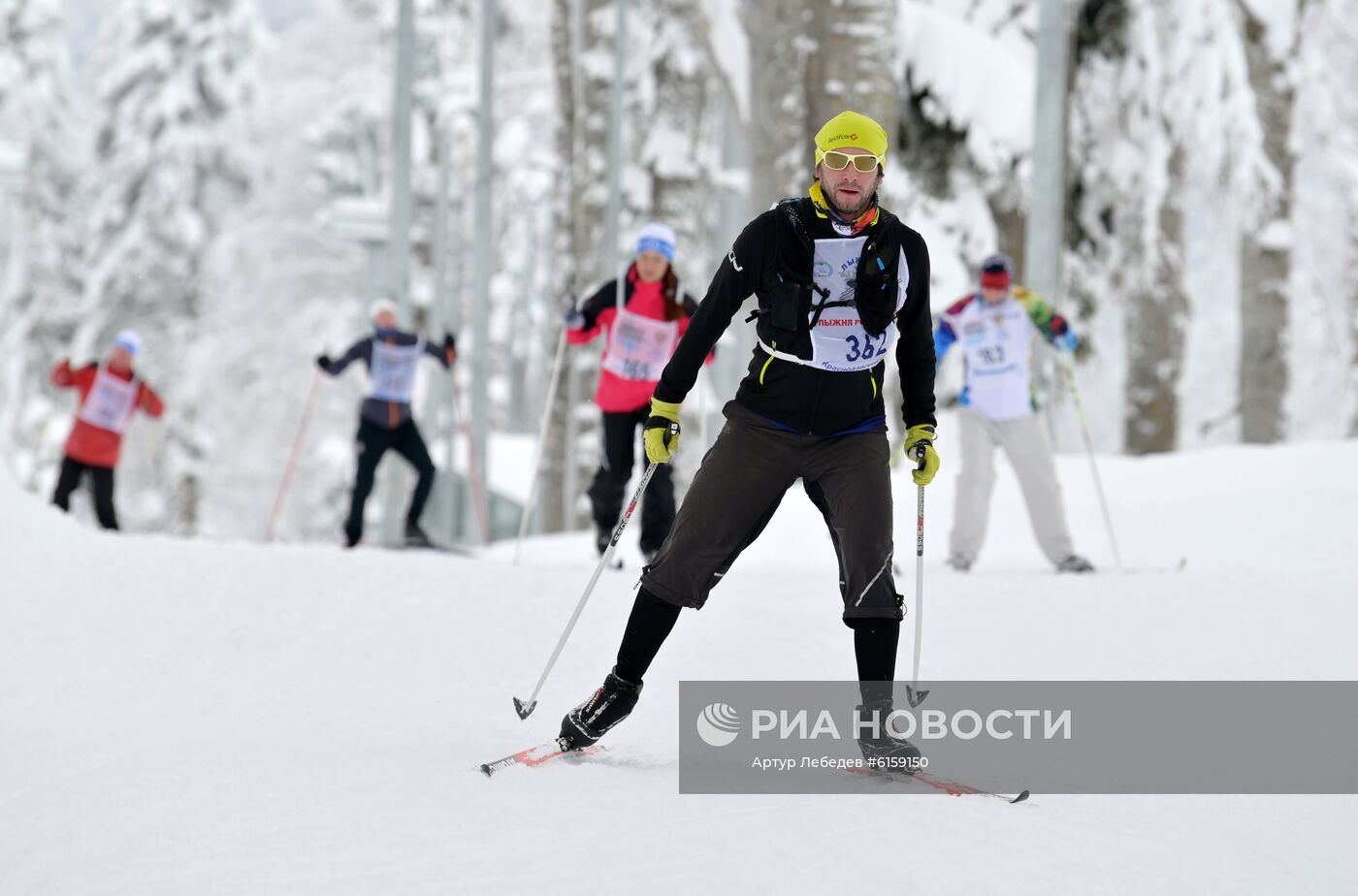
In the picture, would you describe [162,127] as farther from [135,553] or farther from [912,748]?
[912,748]

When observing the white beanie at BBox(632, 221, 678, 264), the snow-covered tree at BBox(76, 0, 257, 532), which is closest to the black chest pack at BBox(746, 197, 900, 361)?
the white beanie at BBox(632, 221, 678, 264)

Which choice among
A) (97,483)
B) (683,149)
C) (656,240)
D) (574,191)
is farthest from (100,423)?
(574,191)

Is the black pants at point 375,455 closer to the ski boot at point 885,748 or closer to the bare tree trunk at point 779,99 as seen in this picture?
the bare tree trunk at point 779,99

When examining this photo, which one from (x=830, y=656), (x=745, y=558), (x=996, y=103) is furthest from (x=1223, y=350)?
(x=830, y=656)

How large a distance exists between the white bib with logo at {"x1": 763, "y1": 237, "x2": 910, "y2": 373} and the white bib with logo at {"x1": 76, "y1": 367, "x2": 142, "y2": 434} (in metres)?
9.04

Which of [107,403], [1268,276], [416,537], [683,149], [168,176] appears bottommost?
[416,537]

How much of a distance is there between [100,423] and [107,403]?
16 centimetres

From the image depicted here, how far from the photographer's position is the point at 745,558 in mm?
11750

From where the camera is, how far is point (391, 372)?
1071 centimetres

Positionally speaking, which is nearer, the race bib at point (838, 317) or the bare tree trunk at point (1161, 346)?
the race bib at point (838, 317)

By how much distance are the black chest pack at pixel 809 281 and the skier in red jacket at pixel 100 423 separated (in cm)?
883

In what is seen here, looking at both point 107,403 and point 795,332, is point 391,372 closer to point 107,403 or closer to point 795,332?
point 107,403

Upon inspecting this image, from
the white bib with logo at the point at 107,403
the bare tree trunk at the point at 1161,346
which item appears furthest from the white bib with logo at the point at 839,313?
the bare tree trunk at the point at 1161,346

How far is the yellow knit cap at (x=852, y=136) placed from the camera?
4.24 meters
